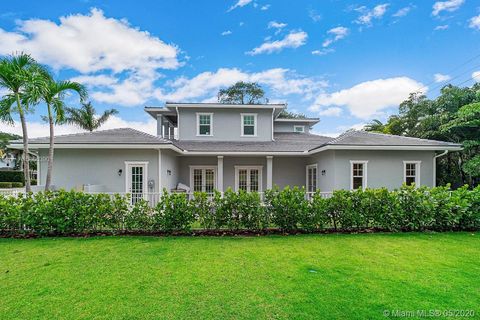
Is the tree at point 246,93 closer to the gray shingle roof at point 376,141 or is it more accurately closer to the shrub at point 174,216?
the gray shingle roof at point 376,141

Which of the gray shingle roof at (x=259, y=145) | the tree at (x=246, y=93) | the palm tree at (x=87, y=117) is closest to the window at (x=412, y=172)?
the gray shingle roof at (x=259, y=145)

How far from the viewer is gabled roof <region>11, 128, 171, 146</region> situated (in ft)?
32.0

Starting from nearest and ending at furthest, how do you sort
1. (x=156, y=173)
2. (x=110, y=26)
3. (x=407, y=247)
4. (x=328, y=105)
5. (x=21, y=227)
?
(x=407, y=247), (x=21, y=227), (x=156, y=173), (x=110, y=26), (x=328, y=105)

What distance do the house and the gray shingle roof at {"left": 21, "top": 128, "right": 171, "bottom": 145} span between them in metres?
0.02

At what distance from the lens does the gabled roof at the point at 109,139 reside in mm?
9750

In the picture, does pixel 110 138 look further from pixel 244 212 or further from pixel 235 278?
pixel 235 278

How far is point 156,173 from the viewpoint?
10.1 metres

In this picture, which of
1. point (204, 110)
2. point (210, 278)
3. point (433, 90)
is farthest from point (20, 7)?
point (433, 90)

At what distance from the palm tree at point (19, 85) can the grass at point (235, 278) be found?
176 inches

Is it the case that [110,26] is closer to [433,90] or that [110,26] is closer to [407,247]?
[407,247]

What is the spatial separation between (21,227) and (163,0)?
37.9 feet

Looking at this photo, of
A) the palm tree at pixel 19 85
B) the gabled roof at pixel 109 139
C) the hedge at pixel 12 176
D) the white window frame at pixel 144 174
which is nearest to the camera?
the palm tree at pixel 19 85

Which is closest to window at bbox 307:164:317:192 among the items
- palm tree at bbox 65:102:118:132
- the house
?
the house

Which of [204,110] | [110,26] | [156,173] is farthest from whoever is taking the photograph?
[204,110]
